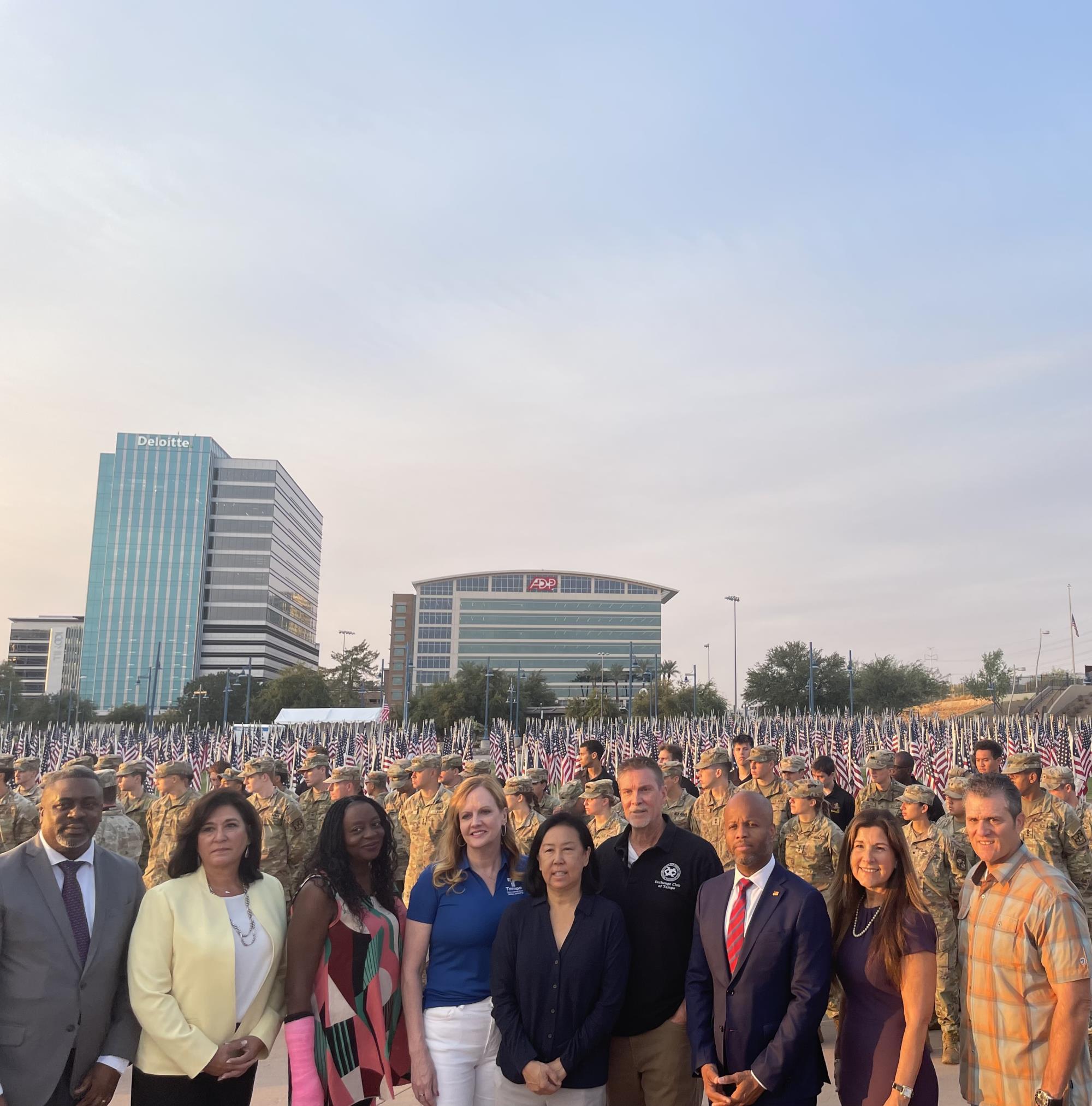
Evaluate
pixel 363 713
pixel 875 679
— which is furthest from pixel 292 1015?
pixel 875 679

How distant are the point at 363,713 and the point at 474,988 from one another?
60.2 meters

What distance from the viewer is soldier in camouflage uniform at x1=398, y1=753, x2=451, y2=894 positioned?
8.40 m

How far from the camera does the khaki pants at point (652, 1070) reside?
11.3 feet

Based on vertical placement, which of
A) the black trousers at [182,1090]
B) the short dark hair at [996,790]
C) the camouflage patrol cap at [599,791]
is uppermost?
the short dark hair at [996,790]

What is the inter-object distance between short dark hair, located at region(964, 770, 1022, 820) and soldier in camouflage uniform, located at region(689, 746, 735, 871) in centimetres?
485

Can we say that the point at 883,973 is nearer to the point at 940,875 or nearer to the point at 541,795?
the point at 940,875

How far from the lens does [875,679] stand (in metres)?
67.3

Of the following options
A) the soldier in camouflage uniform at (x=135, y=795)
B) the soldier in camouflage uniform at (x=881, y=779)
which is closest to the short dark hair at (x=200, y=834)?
the soldier in camouflage uniform at (x=135, y=795)

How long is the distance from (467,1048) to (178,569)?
127479 millimetres

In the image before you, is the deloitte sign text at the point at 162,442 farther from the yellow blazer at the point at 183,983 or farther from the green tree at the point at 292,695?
the yellow blazer at the point at 183,983

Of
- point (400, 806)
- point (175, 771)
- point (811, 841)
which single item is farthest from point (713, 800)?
point (175, 771)

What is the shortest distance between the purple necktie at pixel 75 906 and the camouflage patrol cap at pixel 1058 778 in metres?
7.13

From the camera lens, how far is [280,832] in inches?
331

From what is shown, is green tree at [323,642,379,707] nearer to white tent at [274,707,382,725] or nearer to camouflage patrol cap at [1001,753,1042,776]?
white tent at [274,707,382,725]
